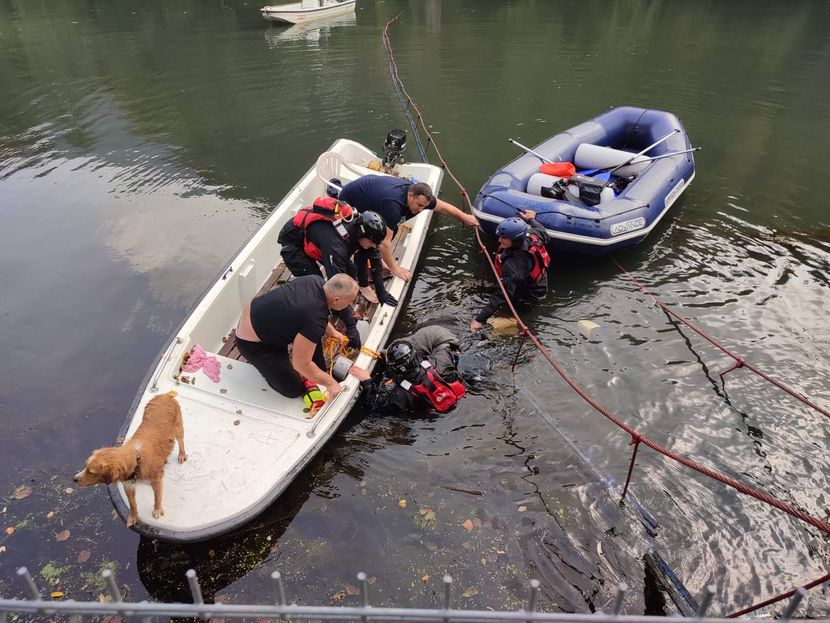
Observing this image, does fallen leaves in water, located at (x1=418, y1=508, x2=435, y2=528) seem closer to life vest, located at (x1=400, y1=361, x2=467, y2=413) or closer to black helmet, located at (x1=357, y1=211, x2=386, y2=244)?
life vest, located at (x1=400, y1=361, x2=467, y2=413)

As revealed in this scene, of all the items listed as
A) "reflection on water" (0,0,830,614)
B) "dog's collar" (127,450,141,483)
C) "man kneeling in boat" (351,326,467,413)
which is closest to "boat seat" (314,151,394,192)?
"reflection on water" (0,0,830,614)

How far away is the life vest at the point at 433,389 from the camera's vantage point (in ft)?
16.2

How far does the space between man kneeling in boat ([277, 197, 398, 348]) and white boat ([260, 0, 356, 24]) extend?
18.3 meters

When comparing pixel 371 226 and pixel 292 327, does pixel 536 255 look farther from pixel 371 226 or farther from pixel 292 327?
pixel 292 327

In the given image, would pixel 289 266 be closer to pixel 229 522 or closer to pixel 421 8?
pixel 229 522

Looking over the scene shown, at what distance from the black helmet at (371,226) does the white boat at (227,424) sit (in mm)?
905

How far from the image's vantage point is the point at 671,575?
12.7 feet

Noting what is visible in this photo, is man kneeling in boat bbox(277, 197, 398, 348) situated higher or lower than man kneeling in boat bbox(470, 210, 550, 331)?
higher

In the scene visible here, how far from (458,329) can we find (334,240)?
1936mm

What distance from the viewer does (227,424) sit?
454 cm

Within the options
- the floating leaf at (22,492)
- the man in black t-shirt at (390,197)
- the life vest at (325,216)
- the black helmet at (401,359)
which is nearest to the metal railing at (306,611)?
the black helmet at (401,359)

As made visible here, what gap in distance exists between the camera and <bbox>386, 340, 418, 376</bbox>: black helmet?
4840mm

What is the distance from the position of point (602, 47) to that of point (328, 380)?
17578mm

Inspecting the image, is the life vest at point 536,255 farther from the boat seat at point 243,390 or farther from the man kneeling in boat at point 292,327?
the boat seat at point 243,390
